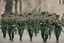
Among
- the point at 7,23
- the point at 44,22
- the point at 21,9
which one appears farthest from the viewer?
the point at 21,9

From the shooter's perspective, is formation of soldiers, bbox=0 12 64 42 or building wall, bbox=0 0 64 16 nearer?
formation of soldiers, bbox=0 12 64 42

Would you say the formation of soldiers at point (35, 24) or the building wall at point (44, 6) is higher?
the building wall at point (44, 6)

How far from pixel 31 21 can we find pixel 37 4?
96.8 feet

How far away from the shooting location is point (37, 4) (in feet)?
167

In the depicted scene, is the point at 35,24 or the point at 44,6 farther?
the point at 44,6

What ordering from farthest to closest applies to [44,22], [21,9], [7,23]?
[21,9]
[7,23]
[44,22]

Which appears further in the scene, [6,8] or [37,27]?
[6,8]

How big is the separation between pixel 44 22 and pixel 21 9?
29414 millimetres

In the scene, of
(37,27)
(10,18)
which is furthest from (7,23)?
(37,27)

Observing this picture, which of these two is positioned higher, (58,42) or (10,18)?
(10,18)

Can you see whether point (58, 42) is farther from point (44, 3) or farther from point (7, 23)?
point (44, 3)

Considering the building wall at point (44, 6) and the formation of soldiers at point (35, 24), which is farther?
the building wall at point (44, 6)

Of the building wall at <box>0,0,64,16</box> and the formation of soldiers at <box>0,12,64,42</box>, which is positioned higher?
the building wall at <box>0,0,64,16</box>

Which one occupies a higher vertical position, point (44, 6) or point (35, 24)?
point (44, 6)
